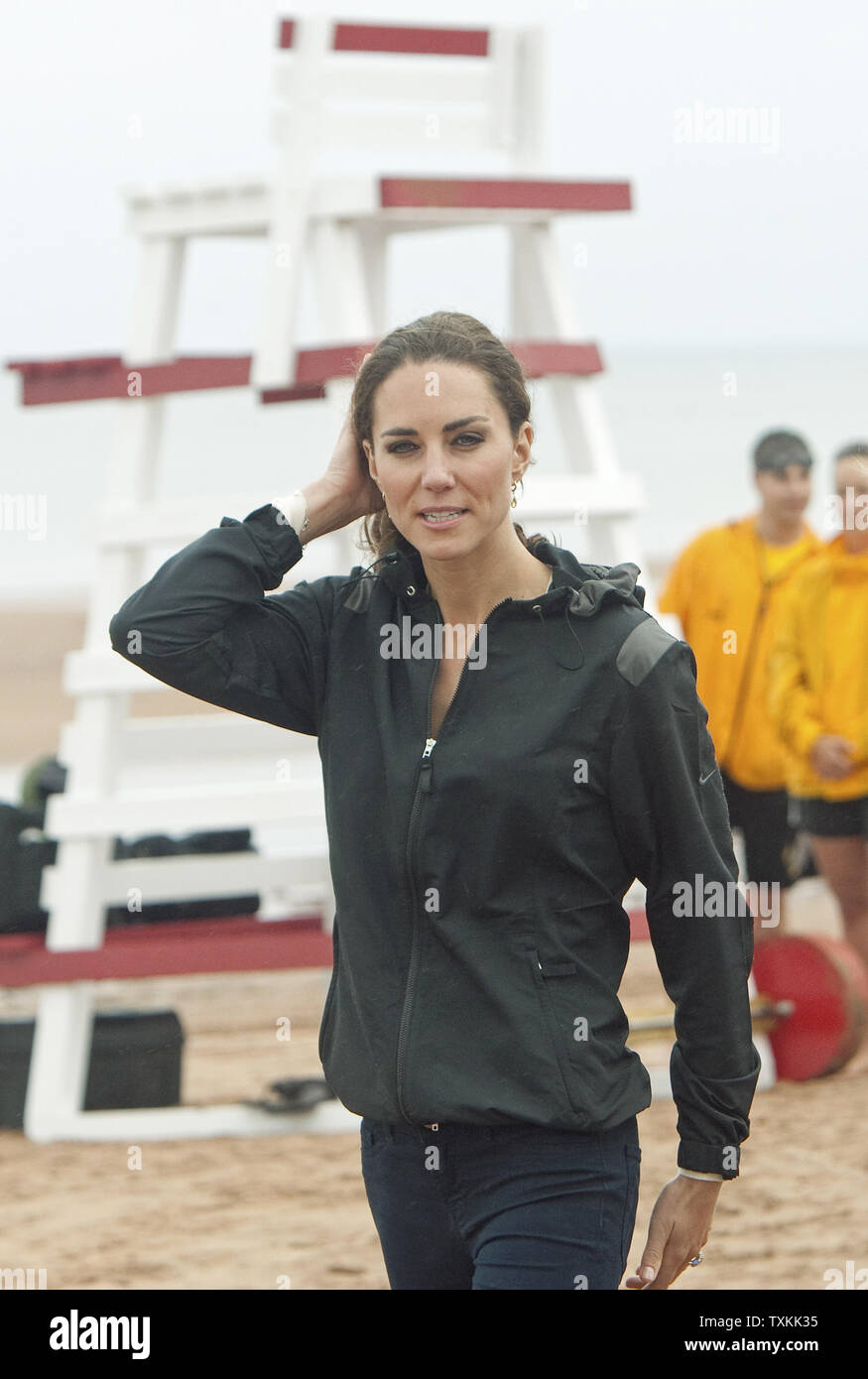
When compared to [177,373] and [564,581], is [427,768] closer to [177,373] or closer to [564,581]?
[564,581]

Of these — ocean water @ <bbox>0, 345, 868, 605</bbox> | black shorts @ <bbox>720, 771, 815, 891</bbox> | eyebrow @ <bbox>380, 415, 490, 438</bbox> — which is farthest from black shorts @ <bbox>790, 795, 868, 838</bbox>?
ocean water @ <bbox>0, 345, 868, 605</bbox>

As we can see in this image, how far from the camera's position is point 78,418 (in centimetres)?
6944

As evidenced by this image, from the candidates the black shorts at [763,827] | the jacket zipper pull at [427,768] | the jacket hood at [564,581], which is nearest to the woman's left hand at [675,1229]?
the jacket zipper pull at [427,768]

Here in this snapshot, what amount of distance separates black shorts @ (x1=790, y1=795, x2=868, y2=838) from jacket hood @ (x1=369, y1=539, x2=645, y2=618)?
4555mm

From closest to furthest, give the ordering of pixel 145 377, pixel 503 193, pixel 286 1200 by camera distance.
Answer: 1. pixel 286 1200
2. pixel 503 193
3. pixel 145 377

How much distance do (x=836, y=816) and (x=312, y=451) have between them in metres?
49.6

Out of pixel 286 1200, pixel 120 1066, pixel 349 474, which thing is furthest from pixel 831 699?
pixel 349 474

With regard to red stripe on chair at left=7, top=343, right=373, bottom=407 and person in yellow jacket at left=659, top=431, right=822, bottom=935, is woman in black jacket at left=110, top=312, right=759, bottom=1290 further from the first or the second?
person in yellow jacket at left=659, top=431, right=822, bottom=935

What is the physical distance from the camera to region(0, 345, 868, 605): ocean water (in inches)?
1462

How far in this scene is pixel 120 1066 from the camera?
6883 mm

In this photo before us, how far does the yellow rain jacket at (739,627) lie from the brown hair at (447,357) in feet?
15.4

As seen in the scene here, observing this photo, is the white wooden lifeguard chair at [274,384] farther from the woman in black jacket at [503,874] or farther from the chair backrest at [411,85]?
the woman in black jacket at [503,874]
